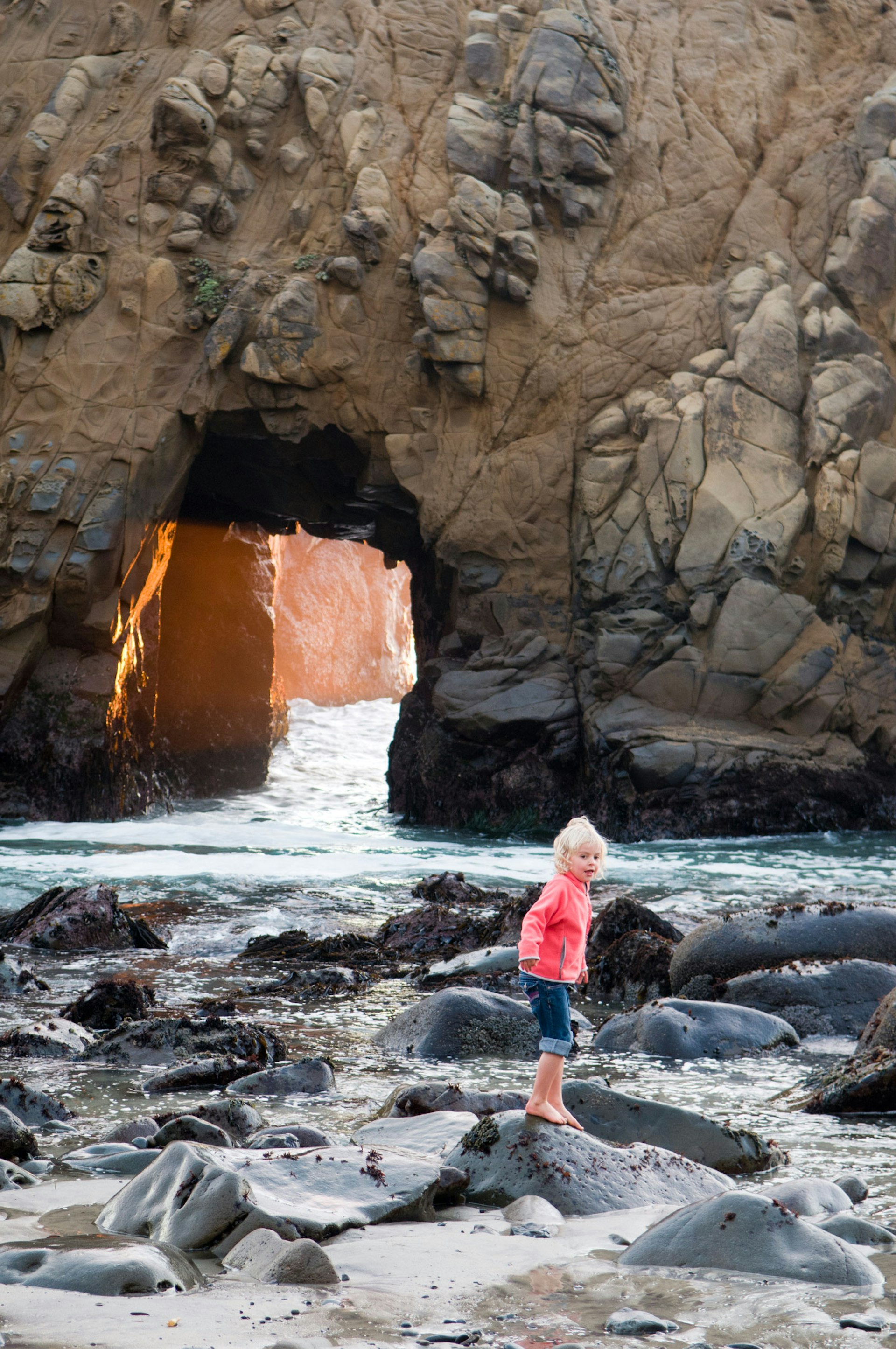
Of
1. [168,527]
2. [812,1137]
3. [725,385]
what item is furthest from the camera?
[168,527]

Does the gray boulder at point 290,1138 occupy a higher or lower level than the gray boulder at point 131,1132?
higher

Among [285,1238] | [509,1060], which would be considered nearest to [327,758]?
[509,1060]

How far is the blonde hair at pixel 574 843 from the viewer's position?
13.2 ft

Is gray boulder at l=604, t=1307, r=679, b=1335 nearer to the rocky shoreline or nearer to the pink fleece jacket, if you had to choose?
the rocky shoreline

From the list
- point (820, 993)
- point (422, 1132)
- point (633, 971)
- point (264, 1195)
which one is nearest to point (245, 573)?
point (633, 971)

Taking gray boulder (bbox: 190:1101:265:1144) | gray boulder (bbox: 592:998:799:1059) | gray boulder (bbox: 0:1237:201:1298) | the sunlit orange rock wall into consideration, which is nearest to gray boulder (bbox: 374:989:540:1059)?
gray boulder (bbox: 592:998:799:1059)

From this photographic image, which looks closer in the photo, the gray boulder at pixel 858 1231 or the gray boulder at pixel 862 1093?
the gray boulder at pixel 858 1231

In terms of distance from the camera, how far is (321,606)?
164 ft

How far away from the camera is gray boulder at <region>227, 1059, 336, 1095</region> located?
4.80 metres

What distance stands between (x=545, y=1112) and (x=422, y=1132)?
48 cm

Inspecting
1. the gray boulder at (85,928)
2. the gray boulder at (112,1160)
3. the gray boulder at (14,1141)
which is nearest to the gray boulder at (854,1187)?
the gray boulder at (112,1160)

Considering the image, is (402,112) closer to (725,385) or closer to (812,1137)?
(725,385)

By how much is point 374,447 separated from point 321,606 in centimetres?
3164

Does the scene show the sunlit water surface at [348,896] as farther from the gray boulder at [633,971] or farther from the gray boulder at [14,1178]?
the gray boulder at [14,1178]
